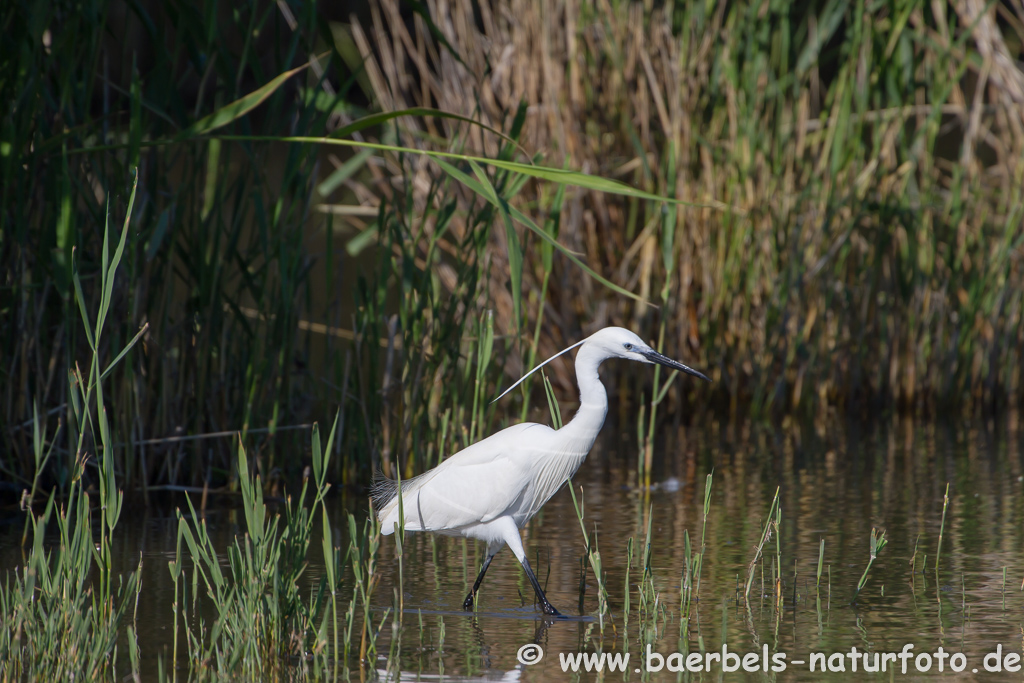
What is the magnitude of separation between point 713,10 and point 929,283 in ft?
5.52

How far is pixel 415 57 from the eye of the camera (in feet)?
21.3

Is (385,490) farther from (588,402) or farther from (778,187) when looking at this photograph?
(778,187)

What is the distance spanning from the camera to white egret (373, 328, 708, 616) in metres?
3.48

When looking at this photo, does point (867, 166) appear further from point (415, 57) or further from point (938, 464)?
point (415, 57)

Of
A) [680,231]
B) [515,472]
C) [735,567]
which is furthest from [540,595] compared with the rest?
[680,231]

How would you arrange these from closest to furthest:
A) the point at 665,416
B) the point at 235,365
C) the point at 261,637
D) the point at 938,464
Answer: the point at 261,637 → the point at 235,365 → the point at 938,464 → the point at 665,416

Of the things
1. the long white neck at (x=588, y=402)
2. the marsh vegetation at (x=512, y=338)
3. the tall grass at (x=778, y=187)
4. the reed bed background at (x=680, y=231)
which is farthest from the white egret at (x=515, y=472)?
the tall grass at (x=778, y=187)

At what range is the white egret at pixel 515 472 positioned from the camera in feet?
11.4

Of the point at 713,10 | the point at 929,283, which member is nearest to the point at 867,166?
the point at 929,283

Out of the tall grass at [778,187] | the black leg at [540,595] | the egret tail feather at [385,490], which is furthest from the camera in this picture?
the tall grass at [778,187]

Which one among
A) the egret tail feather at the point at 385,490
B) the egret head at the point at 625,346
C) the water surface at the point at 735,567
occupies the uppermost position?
the egret head at the point at 625,346

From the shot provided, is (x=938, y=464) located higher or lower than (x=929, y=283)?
lower

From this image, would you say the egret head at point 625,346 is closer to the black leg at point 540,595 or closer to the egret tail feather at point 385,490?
the black leg at point 540,595

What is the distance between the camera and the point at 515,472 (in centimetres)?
353
